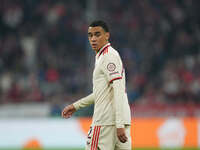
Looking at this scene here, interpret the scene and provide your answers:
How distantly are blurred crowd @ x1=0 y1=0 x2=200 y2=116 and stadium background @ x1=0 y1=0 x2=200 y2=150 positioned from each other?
0.03m

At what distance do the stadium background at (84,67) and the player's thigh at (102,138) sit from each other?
580cm

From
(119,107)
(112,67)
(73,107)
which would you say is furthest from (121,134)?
(73,107)

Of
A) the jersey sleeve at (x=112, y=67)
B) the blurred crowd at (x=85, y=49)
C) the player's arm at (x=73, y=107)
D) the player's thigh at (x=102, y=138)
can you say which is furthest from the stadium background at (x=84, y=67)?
the jersey sleeve at (x=112, y=67)

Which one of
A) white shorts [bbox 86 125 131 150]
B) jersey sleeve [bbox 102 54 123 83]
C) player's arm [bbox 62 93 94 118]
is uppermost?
jersey sleeve [bbox 102 54 123 83]

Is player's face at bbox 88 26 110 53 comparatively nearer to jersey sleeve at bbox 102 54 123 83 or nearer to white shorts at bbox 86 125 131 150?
jersey sleeve at bbox 102 54 123 83

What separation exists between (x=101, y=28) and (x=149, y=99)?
28.3ft

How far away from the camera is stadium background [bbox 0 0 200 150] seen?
35.6ft

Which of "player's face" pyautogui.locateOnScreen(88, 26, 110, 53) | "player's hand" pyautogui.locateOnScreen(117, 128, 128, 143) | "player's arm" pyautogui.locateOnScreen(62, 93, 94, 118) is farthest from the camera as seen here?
"player's arm" pyautogui.locateOnScreen(62, 93, 94, 118)

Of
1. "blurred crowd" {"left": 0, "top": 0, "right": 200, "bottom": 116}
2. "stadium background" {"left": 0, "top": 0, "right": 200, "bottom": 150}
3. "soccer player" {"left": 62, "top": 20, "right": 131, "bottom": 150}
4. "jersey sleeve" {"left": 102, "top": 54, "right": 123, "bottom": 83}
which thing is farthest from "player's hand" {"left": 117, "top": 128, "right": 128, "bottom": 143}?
"blurred crowd" {"left": 0, "top": 0, "right": 200, "bottom": 116}

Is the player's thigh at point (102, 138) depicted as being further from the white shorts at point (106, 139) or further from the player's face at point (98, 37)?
the player's face at point (98, 37)

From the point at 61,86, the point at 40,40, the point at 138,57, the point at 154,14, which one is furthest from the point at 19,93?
the point at 154,14

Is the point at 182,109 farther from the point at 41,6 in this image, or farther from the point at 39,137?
the point at 41,6

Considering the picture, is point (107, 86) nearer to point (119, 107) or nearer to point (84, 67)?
point (119, 107)

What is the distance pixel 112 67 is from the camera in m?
4.78
